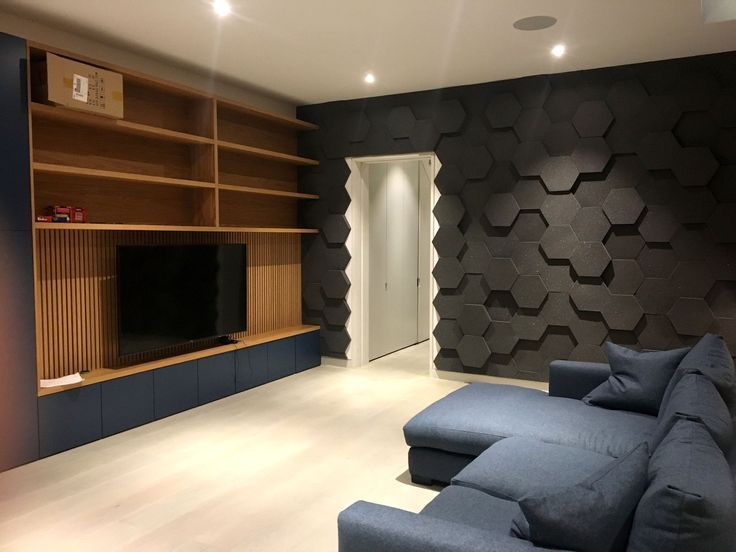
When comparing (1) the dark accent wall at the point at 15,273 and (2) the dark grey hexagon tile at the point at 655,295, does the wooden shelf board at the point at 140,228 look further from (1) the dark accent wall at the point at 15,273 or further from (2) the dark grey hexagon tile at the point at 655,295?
(2) the dark grey hexagon tile at the point at 655,295

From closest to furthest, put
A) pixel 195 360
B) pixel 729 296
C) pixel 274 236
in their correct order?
pixel 729 296, pixel 195 360, pixel 274 236

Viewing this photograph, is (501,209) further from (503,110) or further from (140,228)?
(140,228)

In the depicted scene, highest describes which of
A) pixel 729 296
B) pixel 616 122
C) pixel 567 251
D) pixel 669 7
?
pixel 669 7

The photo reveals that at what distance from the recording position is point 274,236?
18.7 feet

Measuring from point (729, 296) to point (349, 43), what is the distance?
10.7ft

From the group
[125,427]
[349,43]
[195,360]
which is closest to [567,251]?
[349,43]

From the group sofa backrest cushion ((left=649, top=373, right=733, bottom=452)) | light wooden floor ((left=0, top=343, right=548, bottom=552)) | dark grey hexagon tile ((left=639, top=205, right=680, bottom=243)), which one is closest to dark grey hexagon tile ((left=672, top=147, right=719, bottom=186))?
dark grey hexagon tile ((left=639, top=205, right=680, bottom=243))

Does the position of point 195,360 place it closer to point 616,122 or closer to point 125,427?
point 125,427

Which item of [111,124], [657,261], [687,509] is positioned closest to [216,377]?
[111,124]

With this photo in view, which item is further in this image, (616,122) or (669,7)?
(616,122)

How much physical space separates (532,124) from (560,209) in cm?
74

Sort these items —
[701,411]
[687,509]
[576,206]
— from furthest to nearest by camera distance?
[576,206] → [701,411] → [687,509]

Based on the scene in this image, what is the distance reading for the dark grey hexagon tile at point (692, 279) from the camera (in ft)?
14.0

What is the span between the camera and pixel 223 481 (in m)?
3.19
